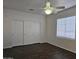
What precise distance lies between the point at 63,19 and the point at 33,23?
8.53 ft

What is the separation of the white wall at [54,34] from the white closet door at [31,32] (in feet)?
3.13

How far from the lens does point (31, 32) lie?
7.80 meters

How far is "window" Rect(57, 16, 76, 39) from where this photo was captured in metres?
5.36

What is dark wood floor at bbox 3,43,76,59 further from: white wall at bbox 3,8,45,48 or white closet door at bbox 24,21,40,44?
white closet door at bbox 24,21,40,44

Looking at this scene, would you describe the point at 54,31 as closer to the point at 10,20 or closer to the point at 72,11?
the point at 72,11

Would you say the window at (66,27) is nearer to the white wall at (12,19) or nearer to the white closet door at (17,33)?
the white wall at (12,19)

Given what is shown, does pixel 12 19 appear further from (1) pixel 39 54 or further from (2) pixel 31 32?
(1) pixel 39 54

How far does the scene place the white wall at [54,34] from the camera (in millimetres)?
5281

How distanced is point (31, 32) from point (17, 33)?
49.3 inches

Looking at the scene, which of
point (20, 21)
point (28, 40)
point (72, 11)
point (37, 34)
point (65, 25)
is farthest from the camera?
point (37, 34)

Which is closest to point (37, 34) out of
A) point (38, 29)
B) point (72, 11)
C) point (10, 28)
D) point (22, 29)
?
point (38, 29)

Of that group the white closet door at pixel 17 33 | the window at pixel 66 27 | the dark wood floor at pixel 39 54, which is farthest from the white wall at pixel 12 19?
the window at pixel 66 27

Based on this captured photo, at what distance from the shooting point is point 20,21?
23.4ft

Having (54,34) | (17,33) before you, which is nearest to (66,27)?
(54,34)
